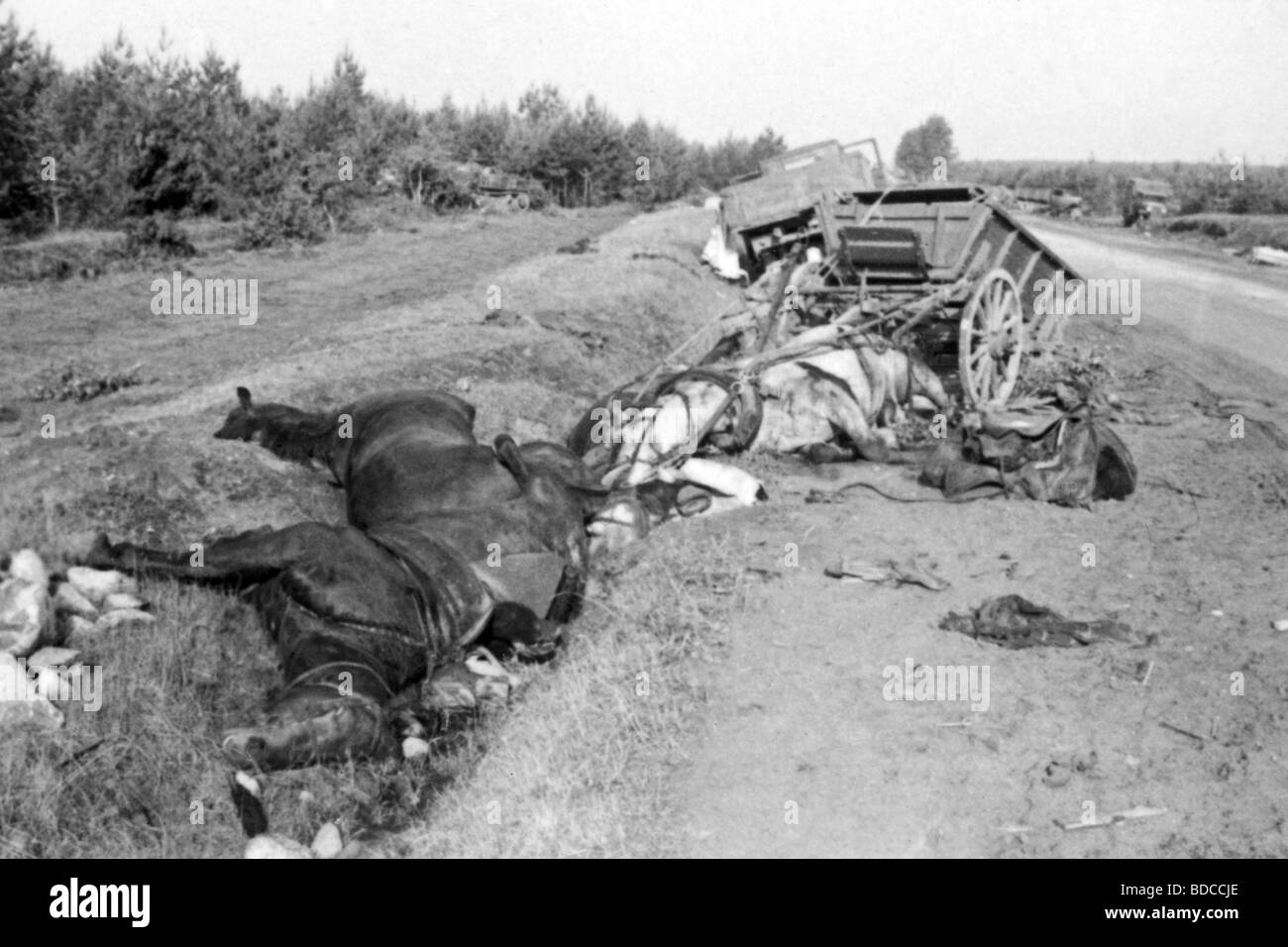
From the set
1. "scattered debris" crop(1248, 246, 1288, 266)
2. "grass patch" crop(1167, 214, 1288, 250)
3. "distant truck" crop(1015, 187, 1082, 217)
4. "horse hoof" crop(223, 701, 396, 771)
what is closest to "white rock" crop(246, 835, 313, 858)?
"horse hoof" crop(223, 701, 396, 771)

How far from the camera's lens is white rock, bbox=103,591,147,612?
635cm

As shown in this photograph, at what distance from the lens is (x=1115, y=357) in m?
13.6

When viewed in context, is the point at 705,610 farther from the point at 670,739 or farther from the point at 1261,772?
the point at 1261,772

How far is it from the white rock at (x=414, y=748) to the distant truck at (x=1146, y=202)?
3284 centimetres

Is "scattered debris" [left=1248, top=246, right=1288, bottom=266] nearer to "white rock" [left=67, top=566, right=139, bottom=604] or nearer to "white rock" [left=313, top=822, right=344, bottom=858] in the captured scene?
"white rock" [left=67, top=566, right=139, bottom=604]

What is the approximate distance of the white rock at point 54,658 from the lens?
224 inches

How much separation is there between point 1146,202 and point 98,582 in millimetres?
34465

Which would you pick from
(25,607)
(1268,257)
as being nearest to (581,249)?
(1268,257)

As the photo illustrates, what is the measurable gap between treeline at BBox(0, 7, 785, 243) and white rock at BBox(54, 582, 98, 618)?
1376 cm

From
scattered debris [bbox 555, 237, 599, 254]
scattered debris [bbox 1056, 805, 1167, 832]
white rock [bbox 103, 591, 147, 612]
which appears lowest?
scattered debris [bbox 1056, 805, 1167, 832]

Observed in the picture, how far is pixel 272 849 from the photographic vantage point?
482 centimetres

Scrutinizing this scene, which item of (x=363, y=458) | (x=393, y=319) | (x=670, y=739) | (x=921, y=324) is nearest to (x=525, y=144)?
(x=393, y=319)

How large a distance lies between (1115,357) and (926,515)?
657 cm

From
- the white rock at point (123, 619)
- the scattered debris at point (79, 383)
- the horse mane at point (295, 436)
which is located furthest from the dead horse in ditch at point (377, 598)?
the scattered debris at point (79, 383)
